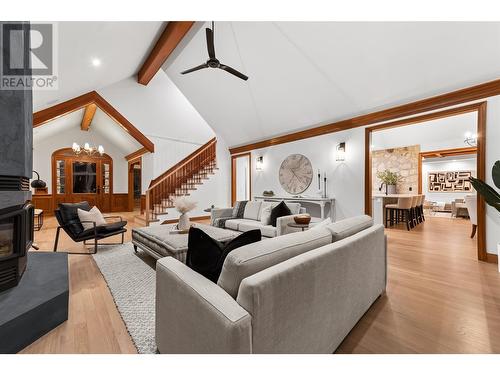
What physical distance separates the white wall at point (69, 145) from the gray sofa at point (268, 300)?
9422 mm

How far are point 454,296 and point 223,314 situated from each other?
2524 mm

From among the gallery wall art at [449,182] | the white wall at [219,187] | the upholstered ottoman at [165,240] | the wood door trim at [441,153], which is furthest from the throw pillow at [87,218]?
the gallery wall art at [449,182]

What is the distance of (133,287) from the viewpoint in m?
2.43

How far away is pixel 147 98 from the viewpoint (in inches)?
286

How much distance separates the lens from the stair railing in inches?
266

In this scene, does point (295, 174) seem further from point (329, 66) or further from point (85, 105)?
point (85, 105)

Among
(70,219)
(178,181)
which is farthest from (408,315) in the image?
(178,181)

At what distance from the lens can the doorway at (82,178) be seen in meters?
8.35

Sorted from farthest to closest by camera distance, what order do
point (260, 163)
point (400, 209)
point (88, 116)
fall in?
point (88, 116)
point (260, 163)
point (400, 209)

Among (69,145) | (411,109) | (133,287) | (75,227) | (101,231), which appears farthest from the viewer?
(69,145)

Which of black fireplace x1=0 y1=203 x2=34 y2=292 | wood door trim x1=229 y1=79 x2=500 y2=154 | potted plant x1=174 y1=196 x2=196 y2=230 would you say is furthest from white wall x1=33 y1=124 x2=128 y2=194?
black fireplace x1=0 y1=203 x2=34 y2=292

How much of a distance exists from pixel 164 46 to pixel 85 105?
2.69 meters

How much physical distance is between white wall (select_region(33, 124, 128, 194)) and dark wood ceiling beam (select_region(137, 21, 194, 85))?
3949 millimetres
